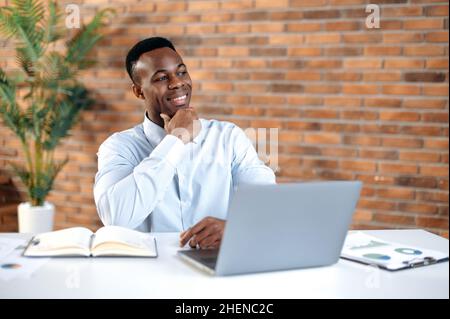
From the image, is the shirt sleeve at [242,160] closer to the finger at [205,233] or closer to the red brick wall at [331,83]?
the finger at [205,233]

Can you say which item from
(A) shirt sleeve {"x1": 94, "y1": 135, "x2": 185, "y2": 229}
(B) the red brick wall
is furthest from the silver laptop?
(B) the red brick wall

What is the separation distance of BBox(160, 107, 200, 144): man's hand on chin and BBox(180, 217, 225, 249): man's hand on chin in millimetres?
449

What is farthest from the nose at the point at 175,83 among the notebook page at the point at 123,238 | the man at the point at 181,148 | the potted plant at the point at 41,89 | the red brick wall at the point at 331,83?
the potted plant at the point at 41,89

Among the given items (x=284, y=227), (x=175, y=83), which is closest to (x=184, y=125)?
(x=175, y=83)

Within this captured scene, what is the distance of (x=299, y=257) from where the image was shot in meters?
1.37

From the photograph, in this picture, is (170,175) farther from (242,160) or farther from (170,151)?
(242,160)

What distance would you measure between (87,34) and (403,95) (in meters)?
1.96

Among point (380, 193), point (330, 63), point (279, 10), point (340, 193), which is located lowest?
point (380, 193)
